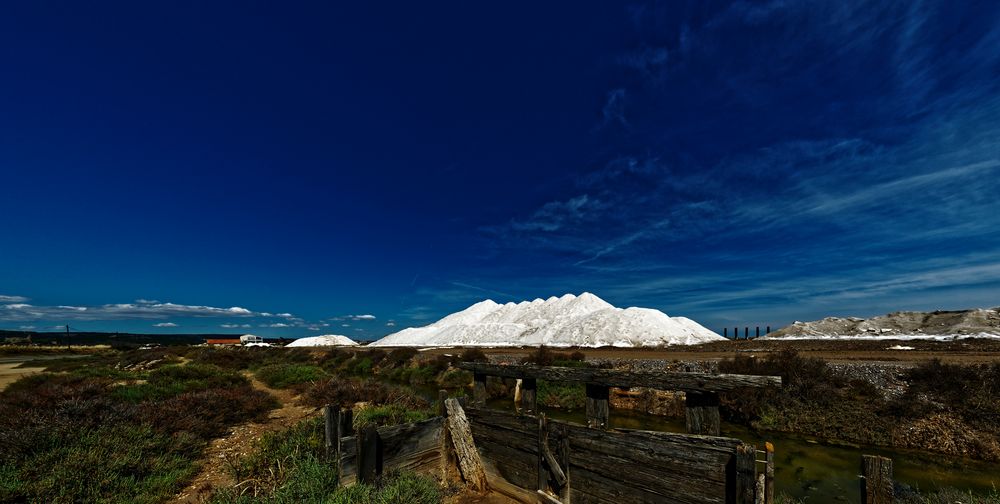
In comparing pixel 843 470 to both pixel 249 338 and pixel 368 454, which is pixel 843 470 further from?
pixel 249 338

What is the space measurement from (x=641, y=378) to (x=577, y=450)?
1.43m

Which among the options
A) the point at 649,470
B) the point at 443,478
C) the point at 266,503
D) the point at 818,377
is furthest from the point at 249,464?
the point at 818,377

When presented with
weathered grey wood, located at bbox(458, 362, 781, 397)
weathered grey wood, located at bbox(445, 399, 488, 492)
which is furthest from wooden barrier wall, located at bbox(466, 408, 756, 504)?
weathered grey wood, located at bbox(458, 362, 781, 397)

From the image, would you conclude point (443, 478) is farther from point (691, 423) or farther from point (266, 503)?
point (691, 423)

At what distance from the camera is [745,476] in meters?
3.83

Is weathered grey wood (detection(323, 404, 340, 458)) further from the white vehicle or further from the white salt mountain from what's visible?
the white vehicle

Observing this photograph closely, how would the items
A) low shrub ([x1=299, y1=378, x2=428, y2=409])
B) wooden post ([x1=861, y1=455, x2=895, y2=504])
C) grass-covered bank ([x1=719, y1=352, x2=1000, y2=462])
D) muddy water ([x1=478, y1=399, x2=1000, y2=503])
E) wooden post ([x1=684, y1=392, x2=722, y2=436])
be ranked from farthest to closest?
low shrub ([x1=299, y1=378, x2=428, y2=409]) < grass-covered bank ([x1=719, y1=352, x2=1000, y2=462]) < muddy water ([x1=478, y1=399, x2=1000, y2=503]) < wooden post ([x1=684, y1=392, x2=722, y2=436]) < wooden post ([x1=861, y1=455, x2=895, y2=504])

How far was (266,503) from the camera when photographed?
530 centimetres

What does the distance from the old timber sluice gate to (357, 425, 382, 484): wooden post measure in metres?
0.01

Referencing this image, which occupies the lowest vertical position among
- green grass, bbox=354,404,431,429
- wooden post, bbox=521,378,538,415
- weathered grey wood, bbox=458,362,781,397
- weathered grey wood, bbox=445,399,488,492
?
green grass, bbox=354,404,431,429

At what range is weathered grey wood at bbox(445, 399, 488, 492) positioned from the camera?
22.1 feet

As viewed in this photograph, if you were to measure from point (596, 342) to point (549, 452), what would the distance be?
47643 mm

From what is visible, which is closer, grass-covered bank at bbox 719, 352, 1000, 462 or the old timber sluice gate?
the old timber sluice gate

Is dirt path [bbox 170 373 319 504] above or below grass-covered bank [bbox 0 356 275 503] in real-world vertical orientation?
below
